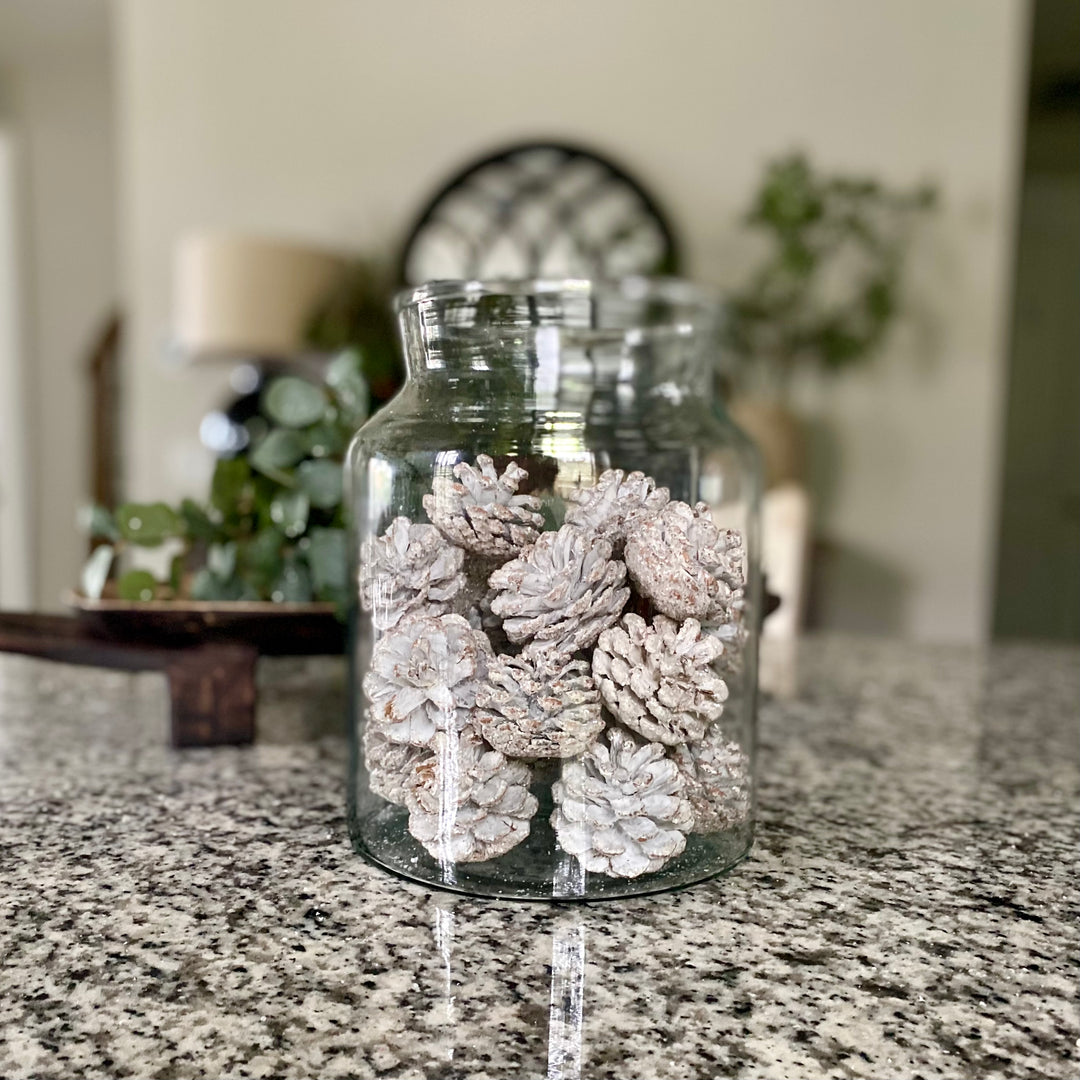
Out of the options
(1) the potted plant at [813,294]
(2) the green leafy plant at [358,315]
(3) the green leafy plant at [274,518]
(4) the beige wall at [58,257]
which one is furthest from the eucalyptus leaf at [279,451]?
(4) the beige wall at [58,257]

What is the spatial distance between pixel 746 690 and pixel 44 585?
437 cm

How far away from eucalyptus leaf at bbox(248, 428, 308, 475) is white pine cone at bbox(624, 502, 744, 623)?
0.39 meters

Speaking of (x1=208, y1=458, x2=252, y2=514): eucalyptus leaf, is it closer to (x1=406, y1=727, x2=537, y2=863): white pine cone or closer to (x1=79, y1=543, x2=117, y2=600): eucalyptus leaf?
(x1=79, y1=543, x2=117, y2=600): eucalyptus leaf

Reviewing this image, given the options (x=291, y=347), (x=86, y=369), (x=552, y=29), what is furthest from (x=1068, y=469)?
(x=86, y=369)

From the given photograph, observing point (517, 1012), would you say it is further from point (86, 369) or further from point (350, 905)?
point (86, 369)

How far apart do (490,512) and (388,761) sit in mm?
127

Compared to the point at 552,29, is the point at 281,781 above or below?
below

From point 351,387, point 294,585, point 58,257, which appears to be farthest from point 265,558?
point 58,257

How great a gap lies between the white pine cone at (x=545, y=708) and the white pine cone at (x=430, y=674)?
1 centimetres

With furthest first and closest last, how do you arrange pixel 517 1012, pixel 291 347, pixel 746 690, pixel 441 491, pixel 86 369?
pixel 86 369, pixel 291 347, pixel 746 690, pixel 441 491, pixel 517 1012

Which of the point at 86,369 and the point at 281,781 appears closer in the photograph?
the point at 281,781

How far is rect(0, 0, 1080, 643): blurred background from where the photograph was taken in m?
2.83

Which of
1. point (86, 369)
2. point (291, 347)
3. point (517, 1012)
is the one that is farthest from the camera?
point (86, 369)

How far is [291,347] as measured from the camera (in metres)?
2.79
